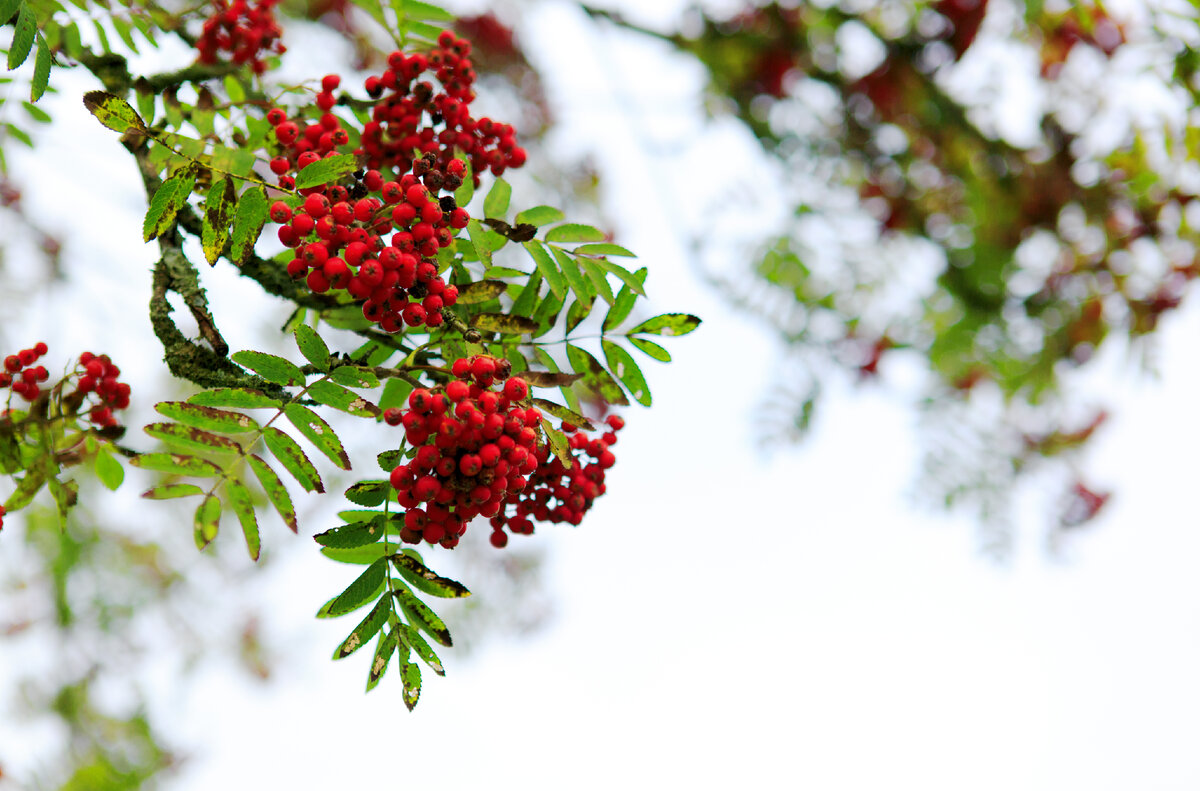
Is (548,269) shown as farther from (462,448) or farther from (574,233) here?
(462,448)

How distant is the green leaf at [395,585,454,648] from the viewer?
1.07 meters

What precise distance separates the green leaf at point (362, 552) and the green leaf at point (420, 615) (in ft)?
0.19

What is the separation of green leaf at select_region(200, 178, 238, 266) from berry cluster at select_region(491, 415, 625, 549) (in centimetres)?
49

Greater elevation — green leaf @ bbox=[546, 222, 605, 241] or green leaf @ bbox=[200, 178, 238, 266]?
green leaf @ bbox=[546, 222, 605, 241]

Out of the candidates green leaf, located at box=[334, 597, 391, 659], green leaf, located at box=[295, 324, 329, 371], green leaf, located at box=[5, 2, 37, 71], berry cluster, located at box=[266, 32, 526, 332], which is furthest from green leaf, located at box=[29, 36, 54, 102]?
green leaf, located at box=[334, 597, 391, 659]

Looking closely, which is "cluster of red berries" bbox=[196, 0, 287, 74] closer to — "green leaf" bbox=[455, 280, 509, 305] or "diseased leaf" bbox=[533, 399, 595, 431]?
"green leaf" bbox=[455, 280, 509, 305]

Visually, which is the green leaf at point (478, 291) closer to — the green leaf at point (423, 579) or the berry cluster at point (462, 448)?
the berry cluster at point (462, 448)

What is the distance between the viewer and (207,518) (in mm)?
1106

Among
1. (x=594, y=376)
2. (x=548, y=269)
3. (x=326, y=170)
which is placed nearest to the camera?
(x=326, y=170)

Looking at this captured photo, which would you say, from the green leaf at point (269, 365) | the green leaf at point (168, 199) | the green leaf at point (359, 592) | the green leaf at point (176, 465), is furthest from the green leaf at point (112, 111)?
the green leaf at point (359, 592)

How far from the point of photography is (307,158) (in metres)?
1.04

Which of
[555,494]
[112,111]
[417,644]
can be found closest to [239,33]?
[112,111]

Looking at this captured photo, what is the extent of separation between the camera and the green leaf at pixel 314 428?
1.07 metres

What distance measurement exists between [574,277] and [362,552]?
50cm
